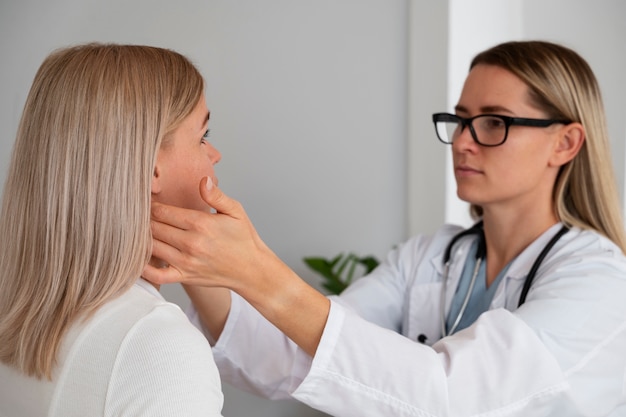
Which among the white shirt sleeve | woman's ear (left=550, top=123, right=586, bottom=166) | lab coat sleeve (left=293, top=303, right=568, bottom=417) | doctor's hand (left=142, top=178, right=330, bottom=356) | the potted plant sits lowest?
the potted plant

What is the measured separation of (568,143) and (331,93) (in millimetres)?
978

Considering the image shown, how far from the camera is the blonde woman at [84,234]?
1.00 m

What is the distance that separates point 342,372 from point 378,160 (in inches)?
52.5

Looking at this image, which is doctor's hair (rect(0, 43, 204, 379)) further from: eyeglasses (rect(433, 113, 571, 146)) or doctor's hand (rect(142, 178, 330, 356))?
eyeglasses (rect(433, 113, 571, 146))

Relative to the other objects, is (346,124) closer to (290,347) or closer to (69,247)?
(290,347)

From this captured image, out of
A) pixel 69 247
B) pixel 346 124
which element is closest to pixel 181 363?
pixel 69 247

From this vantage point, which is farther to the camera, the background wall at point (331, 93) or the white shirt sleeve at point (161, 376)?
the background wall at point (331, 93)

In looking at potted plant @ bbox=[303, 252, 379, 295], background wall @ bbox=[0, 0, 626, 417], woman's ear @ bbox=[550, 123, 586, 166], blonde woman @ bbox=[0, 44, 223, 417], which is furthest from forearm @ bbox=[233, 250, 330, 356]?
background wall @ bbox=[0, 0, 626, 417]

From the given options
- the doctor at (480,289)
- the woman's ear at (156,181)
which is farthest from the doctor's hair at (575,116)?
the woman's ear at (156,181)

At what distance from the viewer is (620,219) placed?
5.65 ft

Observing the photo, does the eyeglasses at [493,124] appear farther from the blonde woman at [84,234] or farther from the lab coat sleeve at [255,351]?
the blonde woman at [84,234]

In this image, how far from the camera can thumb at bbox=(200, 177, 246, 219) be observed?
110 centimetres

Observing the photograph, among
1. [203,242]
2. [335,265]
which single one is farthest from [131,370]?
[335,265]

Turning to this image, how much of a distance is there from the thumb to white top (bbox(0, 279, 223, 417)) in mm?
164
